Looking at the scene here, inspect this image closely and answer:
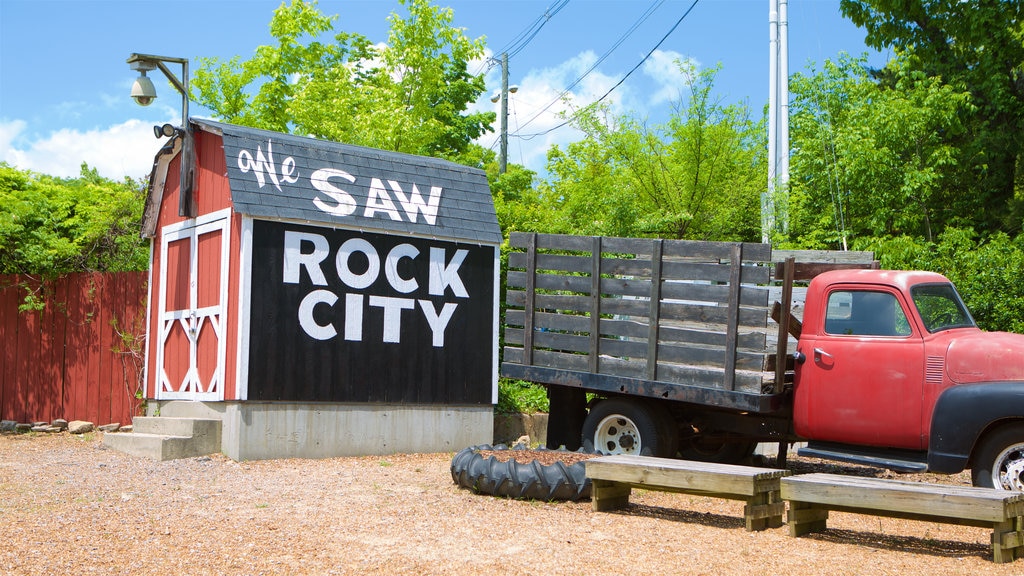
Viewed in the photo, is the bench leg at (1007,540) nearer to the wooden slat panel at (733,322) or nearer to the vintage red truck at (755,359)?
the vintage red truck at (755,359)

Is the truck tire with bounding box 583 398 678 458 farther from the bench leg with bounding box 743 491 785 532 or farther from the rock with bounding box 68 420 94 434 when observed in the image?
the rock with bounding box 68 420 94 434

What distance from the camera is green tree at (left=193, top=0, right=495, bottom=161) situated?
18859 mm

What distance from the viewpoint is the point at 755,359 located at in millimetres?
8281

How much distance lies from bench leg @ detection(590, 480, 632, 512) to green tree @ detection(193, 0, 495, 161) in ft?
38.3

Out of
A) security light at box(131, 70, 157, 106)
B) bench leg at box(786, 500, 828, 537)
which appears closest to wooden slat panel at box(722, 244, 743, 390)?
bench leg at box(786, 500, 828, 537)

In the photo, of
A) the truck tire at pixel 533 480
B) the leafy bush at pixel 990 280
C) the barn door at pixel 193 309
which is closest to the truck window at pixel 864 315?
the truck tire at pixel 533 480

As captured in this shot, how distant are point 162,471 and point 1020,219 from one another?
16684 millimetres

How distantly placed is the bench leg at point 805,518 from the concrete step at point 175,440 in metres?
6.96

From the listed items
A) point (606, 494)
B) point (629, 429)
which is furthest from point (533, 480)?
point (629, 429)

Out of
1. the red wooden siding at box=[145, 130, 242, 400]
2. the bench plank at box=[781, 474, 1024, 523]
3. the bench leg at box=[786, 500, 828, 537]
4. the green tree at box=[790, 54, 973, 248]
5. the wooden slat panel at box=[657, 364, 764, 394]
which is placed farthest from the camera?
the green tree at box=[790, 54, 973, 248]

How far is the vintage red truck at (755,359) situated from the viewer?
24.2ft

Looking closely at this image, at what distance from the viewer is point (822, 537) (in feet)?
21.2

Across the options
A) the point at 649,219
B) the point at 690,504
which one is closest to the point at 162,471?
the point at 690,504

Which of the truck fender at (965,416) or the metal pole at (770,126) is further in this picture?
the metal pole at (770,126)
